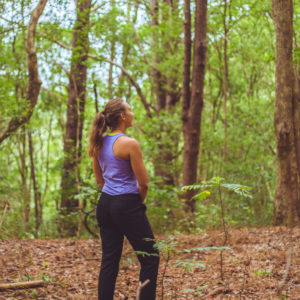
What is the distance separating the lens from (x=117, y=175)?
3.29 meters

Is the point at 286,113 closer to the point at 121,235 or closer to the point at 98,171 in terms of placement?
the point at 98,171

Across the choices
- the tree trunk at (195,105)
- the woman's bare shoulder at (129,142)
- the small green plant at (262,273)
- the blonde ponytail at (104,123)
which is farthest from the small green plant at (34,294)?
the tree trunk at (195,105)

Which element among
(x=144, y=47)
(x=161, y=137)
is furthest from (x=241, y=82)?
(x=161, y=137)

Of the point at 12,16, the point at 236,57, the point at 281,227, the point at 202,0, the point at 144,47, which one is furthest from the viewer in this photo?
the point at 236,57

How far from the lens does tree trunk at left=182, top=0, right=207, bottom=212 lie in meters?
9.89

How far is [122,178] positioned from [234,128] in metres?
14.0

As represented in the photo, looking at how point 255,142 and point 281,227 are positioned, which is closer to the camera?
point 281,227

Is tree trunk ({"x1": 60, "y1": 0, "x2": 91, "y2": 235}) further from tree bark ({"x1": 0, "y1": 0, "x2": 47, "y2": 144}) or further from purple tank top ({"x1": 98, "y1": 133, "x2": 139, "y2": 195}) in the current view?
purple tank top ({"x1": 98, "y1": 133, "x2": 139, "y2": 195})

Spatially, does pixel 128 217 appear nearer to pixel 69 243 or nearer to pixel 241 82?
pixel 69 243

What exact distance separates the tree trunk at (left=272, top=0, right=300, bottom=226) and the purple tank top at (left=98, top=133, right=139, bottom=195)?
16.1ft

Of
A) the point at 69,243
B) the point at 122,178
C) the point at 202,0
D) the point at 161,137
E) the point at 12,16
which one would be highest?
the point at 202,0

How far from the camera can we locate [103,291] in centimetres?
333

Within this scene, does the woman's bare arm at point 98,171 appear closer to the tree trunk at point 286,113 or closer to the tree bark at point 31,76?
the tree bark at point 31,76

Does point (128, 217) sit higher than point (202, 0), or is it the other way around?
Answer: point (202, 0)
